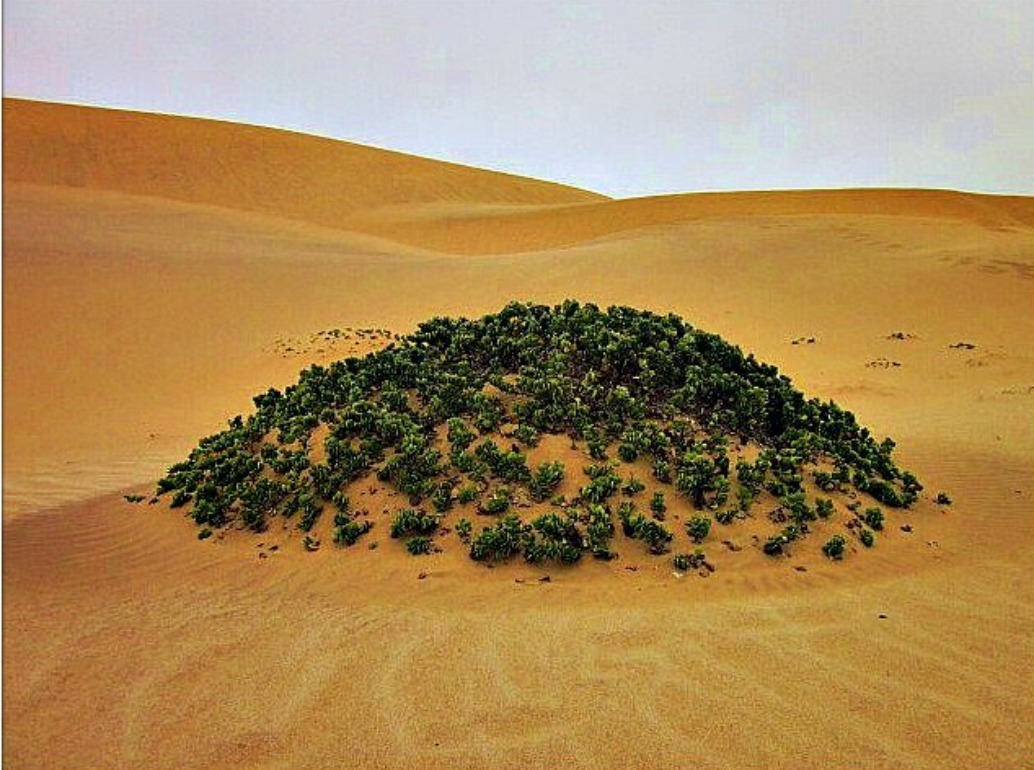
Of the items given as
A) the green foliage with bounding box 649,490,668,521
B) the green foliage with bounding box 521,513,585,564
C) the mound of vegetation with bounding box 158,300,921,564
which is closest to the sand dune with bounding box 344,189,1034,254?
the mound of vegetation with bounding box 158,300,921,564

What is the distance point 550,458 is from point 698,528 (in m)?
1.30

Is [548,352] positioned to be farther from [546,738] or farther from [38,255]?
[38,255]

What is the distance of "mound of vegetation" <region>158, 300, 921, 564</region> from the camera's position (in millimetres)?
5656

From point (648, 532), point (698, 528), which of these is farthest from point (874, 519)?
point (648, 532)

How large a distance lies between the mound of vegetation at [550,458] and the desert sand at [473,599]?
350mm

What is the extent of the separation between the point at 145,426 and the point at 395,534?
8.15m

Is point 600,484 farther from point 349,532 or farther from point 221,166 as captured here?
point 221,166

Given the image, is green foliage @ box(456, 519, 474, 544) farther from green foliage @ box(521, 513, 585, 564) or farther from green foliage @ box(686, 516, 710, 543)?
green foliage @ box(686, 516, 710, 543)

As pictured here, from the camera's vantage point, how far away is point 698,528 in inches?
215

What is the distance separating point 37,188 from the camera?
3194 centimetres

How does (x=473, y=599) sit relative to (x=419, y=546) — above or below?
below

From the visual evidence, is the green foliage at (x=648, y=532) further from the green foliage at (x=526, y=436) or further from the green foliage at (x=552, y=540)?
the green foliage at (x=526, y=436)

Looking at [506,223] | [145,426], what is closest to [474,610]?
[145,426]

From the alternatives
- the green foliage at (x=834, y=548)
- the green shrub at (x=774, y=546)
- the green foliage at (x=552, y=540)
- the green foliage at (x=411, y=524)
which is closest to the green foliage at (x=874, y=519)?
the green foliage at (x=834, y=548)
